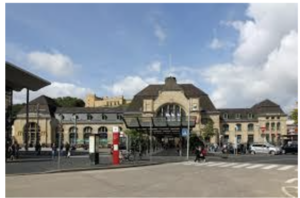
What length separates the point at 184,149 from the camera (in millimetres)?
57031

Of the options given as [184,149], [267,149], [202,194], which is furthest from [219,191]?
[267,149]

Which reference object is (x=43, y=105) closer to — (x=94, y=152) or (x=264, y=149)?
(x=264, y=149)

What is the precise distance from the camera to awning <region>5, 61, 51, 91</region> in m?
39.2

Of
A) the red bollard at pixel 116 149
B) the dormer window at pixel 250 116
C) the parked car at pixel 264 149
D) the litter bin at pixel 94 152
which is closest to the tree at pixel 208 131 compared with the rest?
the dormer window at pixel 250 116

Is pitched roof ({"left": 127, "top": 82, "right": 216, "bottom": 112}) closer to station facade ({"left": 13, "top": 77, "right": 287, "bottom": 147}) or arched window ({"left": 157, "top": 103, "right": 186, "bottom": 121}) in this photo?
station facade ({"left": 13, "top": 77, "right": 287, "bottom": 147})

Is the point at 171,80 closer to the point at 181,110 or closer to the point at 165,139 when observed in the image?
the point at 181,110

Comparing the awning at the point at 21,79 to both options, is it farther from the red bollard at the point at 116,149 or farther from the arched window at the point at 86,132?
the arched window at the point at 86,132

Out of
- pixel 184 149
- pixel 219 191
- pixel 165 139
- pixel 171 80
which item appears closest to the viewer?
pixel 219 191

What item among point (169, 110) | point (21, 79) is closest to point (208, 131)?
point (169, 110)

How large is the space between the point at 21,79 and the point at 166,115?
6636 cm

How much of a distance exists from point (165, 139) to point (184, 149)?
14.8 meters

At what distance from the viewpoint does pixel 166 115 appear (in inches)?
4277

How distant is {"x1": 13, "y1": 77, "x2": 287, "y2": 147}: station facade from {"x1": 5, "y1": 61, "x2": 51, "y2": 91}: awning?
56345 mm

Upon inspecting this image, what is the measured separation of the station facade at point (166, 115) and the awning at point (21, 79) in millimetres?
56345
